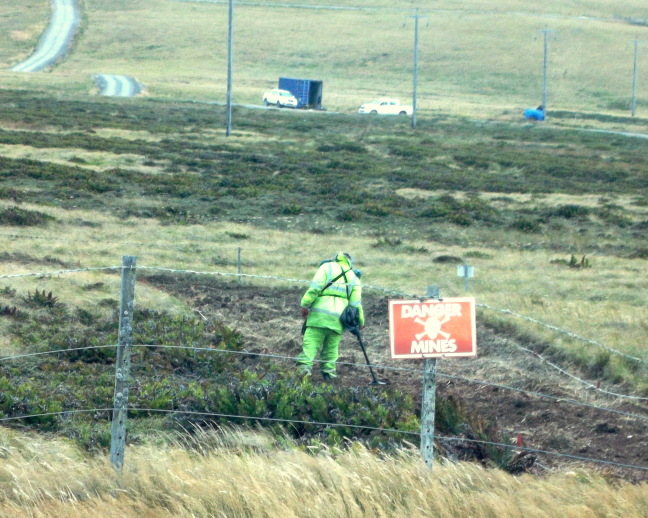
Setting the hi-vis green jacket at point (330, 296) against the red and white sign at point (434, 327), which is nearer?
the red and white sign at point (434, 327)

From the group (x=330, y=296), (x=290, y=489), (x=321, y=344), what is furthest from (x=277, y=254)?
(x=290, y=489)

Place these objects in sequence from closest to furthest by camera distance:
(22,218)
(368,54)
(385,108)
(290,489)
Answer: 1. (290,489)
2. (22,218)
3. (385,108)
4. (368,54)

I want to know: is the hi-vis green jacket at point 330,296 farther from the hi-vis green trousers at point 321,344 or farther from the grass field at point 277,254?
the grass field at point 277,254

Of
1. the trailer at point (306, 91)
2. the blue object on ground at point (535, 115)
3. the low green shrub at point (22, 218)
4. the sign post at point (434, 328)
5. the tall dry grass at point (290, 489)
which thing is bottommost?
the tall dry grass at point (290, 489)

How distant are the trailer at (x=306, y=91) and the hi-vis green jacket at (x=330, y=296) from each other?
5340 centimetres

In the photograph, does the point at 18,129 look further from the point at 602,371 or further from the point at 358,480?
the point at 358,480

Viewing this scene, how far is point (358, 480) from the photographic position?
4.50m

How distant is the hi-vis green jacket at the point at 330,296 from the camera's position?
8688 mm

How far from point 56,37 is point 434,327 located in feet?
305

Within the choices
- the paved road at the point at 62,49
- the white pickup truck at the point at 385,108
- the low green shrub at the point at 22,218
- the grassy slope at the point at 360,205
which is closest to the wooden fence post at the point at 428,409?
the grassy slope at the point at 360,205

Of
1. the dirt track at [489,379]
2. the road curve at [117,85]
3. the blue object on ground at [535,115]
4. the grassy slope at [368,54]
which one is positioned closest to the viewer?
the dirt track at [489,379]

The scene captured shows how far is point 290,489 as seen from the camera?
14.6 feet

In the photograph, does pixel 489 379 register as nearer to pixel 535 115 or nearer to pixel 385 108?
pixel 385 108

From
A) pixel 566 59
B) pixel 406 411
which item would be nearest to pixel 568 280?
pixel 406 411
